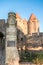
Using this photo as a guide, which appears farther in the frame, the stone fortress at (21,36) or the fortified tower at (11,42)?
the stone fortress at (21,36)

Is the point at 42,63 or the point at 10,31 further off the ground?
the point at 10,31

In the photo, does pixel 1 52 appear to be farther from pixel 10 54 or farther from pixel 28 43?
pixel 28 43

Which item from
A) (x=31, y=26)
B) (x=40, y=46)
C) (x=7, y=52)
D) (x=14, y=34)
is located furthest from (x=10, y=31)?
(x=31, y=26)

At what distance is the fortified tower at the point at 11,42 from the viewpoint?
647 inches

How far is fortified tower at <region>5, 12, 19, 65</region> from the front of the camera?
16422 millimetres

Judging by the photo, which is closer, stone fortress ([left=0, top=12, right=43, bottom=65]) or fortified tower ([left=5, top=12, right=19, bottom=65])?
fortified tower ([left=5, top=12, right=19, bottom=65])

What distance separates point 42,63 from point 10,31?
3275mm

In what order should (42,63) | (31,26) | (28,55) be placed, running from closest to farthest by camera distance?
(42,63) → (28,55) → (31,26)

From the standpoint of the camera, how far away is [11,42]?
656 inches

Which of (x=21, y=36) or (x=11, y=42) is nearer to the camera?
(x=11, y=42)

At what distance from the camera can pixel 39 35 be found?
25.3m

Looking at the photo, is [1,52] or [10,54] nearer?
[10,54]

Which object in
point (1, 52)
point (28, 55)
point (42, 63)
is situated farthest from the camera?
point (28, 55)

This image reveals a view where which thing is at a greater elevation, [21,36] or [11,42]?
[11,42]
